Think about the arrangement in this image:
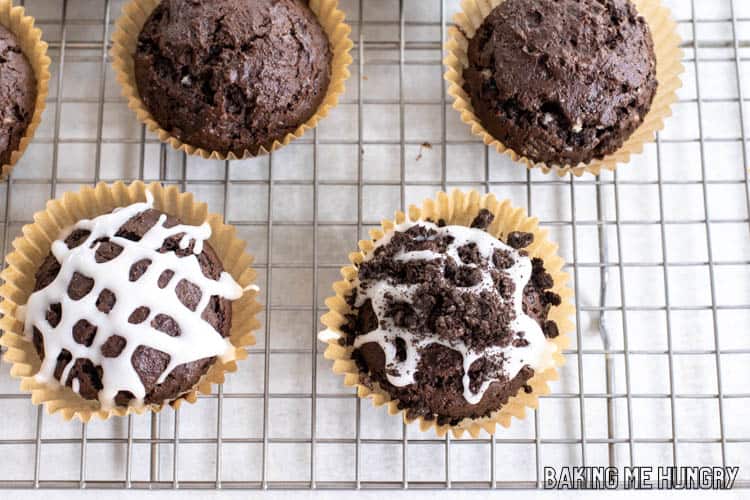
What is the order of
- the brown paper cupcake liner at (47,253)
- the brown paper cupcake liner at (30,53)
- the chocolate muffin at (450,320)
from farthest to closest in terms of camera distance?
the brown paper cupcake liner at (30,53) → the brown paper cupcake liner at (47,253) → the chocolate muffin at (450,320)

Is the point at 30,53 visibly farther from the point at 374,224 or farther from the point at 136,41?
the point at 374,224

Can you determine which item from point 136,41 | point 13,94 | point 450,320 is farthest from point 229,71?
point 450,320

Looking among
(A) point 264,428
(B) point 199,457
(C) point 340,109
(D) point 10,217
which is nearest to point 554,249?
(C) point 340,109

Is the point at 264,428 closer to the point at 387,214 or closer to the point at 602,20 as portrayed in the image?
the point at 387,214

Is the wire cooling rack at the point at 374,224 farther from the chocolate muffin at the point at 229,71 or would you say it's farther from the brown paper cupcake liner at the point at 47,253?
the chocolate muffin at the point at 229,71

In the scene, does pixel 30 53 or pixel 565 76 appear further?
pixel 30 53

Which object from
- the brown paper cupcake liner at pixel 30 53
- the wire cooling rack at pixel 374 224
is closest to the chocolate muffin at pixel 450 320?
the wire cooling rack at pixel 374 224
